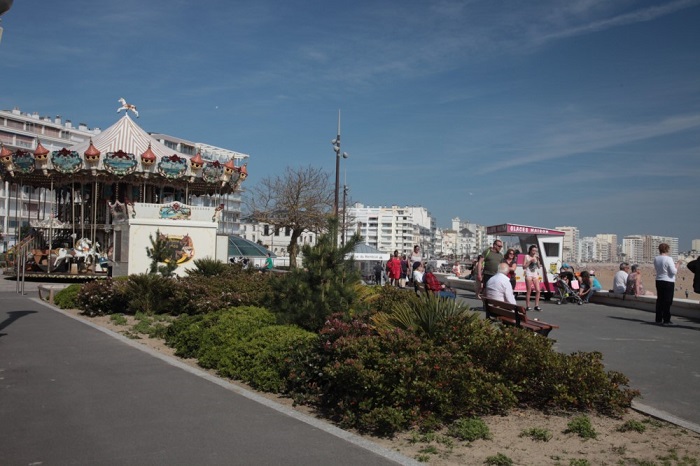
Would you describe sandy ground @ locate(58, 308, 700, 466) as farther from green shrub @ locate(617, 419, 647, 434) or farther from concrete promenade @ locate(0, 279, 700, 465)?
concrete promenade @ locate(0, 279, 700, 465)

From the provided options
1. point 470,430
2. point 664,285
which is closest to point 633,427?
point 470,430

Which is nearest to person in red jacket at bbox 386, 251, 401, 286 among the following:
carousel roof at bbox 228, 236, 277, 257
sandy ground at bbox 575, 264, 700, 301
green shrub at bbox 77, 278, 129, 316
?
sandy ground at bbox 575, 264, 700, 301

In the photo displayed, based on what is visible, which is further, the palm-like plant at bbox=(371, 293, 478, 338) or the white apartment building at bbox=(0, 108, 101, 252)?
the white apartment building at bbox=(0, 108, 101, 252)

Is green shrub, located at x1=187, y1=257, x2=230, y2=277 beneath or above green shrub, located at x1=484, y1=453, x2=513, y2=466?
above

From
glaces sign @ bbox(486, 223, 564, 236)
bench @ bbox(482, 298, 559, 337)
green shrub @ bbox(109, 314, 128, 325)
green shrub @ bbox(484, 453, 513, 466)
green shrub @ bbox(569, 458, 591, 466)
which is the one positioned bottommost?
green shrub @ bbox(109, 314, 128, 325)

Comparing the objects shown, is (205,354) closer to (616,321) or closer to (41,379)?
(41,379)

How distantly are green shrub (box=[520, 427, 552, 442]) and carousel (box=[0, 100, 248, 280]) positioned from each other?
76.2ft

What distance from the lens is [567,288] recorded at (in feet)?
62.2

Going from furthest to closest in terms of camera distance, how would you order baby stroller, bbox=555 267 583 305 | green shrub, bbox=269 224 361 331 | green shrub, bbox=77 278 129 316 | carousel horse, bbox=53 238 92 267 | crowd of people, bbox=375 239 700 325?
carousel horse, bbox=53 238 92 267, baby stroller, bbox=555 267 583 305, green shrub, bbox=77 278 129 316, crowd of people, bbox=375 239 700 325, green shrub, bbox=269 224 361 331

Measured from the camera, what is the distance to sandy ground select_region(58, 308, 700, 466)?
4934 millimetres

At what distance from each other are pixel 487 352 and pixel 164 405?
130 inches

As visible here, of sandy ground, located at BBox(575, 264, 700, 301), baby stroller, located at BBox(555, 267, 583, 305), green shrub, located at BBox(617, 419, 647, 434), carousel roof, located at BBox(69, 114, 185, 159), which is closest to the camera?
green shrub, located at BBox(617, 419, 647, 434)

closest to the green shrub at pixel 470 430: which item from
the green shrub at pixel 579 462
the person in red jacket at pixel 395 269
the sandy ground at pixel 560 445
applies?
the sandy ground at pixel 560 445

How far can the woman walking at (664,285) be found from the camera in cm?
1330
